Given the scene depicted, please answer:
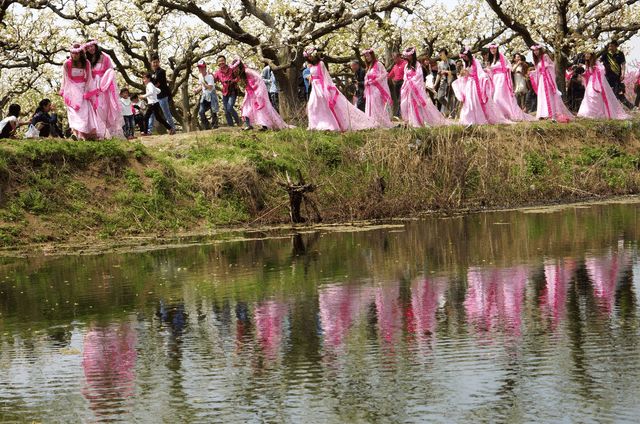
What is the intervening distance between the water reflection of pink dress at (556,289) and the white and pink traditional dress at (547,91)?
52.3 feet

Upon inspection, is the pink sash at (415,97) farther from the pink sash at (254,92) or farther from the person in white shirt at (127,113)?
the person in white shirt at (127,113)

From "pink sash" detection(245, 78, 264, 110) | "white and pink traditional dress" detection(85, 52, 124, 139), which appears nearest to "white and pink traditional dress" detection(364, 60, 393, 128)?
"pink sash" detection(245, 78, 264, 110)

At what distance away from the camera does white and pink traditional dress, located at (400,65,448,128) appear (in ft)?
98.8

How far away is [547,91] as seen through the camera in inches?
1277

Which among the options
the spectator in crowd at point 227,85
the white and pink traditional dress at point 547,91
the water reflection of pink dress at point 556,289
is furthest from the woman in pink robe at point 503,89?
the water reflection of pink dress at point 556,289

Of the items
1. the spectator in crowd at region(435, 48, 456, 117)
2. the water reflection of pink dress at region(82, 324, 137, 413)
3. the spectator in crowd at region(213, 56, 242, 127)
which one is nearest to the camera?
the water reflection of pink dress at region(82, 324, 137, 413)

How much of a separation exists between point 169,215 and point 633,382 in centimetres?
1597

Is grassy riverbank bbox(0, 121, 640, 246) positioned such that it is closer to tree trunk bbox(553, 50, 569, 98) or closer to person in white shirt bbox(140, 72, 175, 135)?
person in white shirt bbox(140, 72, 175, 135)

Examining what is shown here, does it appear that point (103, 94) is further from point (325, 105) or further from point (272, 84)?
point (272, 84)

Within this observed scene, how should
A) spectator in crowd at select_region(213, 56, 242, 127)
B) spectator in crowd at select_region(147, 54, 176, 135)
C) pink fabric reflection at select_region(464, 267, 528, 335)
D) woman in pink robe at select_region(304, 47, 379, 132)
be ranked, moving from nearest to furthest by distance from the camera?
pink fabric reflection at select_region(464, 267, 528, 335) < spectator in crowd at select_region(147, 54, 176, 135) < woman in pink robe at select_region(304, 47, 379, 132) < spectator in crowd at select_region(213, 56, 242, 127)

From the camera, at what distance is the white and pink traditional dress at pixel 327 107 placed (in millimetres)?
28500

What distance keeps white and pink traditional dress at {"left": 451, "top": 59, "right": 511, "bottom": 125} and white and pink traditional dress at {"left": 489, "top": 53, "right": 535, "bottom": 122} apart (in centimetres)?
24

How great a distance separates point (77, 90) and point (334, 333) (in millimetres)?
14368

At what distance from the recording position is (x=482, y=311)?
13078mm
